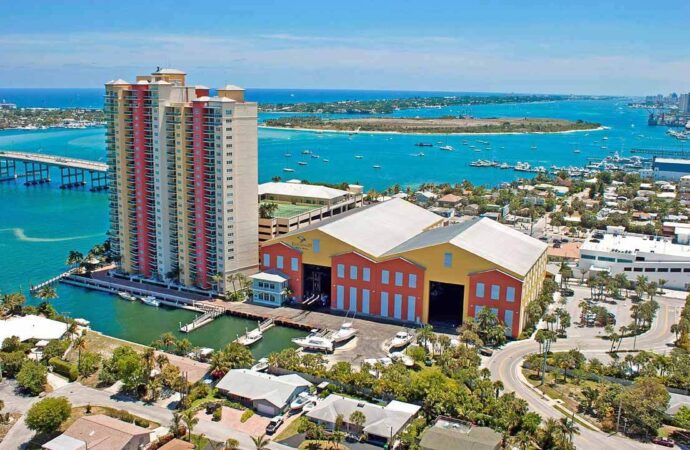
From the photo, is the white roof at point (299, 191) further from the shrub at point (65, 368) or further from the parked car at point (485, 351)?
the shrub at point (65, 368)

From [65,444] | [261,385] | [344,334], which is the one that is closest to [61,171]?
[344,334]

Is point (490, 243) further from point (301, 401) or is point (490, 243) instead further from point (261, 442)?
point (261, 442)

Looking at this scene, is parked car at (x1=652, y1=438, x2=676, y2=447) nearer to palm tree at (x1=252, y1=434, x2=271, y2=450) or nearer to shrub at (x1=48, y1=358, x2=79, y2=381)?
palm tree at (x1=252, y1=434, x2=271, y2=450)

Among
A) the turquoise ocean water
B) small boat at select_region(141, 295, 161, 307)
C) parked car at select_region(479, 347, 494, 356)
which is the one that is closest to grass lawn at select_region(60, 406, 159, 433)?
the turquoise ocean water

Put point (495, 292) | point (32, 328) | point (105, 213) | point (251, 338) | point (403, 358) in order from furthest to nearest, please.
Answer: point (105, 213)
point (251, 338)
point (495, 292)
point (32, 328)
point (403, 358)

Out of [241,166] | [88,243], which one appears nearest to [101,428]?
[241,166]

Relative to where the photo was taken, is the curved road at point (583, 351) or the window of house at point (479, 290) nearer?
the curved road at point (583, 351)

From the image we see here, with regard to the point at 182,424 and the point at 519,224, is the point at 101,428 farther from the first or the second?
the point at 519,224

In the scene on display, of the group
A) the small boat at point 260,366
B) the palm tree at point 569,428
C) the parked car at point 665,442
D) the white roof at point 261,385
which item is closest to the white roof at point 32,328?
the small boat at point 260,366
